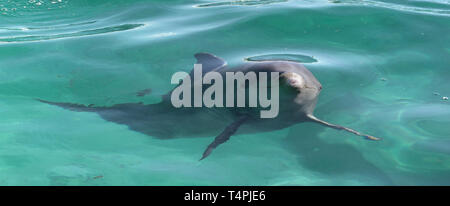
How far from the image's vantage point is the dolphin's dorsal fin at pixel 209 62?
17.4 feet

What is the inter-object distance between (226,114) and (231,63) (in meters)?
1.45

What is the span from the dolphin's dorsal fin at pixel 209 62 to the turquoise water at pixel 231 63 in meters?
0.43

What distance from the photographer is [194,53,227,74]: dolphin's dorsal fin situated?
5.29 m

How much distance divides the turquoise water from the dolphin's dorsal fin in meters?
0.43

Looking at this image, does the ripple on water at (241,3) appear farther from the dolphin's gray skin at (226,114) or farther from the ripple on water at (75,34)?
the dolphin's gray skin at (226,114)

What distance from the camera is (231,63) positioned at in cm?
578

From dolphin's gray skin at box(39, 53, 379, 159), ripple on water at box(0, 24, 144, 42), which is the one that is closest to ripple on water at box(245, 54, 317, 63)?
dolphin's gray skin at box(39, 53, 379, 159)

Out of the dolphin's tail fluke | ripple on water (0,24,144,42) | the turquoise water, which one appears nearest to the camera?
the turquoise water

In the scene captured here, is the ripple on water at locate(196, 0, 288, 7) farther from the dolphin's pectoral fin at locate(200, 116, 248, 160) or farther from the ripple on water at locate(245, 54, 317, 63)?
the dolphin's pectoral fin at locate(200, 116, 248, 160)

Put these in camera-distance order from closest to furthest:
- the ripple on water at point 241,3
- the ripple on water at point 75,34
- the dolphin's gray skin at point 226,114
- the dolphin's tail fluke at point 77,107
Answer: the dolphin's gray skin at point 226,114
the dolphin's tail fluke at point 77,107
the ripple on water at point 75,34
the ripple on water at point 241,3

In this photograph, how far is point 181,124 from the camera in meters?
4.61

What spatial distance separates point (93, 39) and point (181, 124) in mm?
3614

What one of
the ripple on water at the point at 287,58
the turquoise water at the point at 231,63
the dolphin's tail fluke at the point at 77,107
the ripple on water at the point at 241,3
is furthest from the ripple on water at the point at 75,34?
the ripple on water at the point at 287,58
